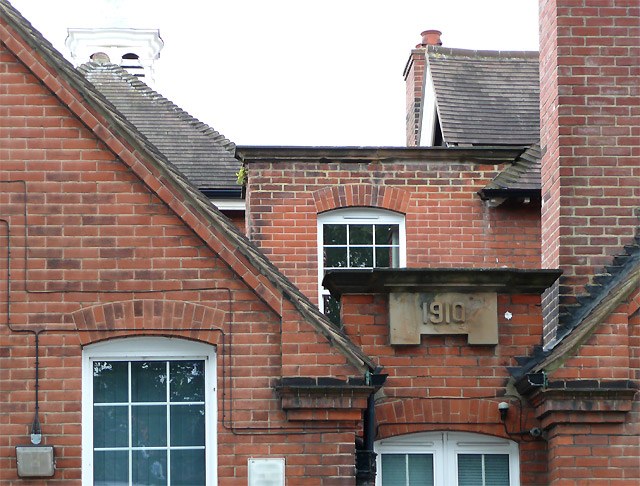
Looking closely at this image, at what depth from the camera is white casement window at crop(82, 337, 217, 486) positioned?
13.1m

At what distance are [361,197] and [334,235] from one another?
609 millimetres

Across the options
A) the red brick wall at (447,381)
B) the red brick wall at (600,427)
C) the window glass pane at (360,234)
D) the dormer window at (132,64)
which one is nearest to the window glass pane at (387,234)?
the window glass pane at (360,234)

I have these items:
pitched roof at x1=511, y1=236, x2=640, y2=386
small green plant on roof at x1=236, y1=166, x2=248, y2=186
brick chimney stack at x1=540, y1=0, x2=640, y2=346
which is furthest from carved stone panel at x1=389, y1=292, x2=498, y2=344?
small green plant on roof at x1=236, y1=166, x2=248, y2=186

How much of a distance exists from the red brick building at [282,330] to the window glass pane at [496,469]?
0.07ft

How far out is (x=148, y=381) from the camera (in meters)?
13.3

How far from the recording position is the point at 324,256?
19250 mm

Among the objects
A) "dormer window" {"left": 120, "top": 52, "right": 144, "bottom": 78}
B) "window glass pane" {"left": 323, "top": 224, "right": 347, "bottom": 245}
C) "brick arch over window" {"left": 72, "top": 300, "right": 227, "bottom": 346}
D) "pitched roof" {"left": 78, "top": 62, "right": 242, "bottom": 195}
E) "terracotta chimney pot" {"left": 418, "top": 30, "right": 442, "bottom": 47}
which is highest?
"dormer window" {"left": 120, "top": 52, "right": 144, "bottom": 78}

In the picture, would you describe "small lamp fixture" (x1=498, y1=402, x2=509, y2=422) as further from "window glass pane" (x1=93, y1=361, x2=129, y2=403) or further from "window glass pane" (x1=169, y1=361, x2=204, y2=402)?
"window glass pane" (x1=93, y1=361, x2=129, y2=403)

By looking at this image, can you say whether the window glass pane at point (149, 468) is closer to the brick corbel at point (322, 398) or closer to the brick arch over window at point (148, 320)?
the brick arch over window at point (148, 320)

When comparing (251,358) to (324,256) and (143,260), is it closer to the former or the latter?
(143,260)

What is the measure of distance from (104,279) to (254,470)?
7.11ft

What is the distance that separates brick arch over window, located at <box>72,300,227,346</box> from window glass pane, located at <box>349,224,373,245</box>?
6.31 metres

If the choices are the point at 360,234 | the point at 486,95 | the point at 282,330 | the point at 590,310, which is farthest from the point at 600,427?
the point at 486,95

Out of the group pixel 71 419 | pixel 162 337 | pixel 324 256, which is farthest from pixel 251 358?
pixel 324 256
